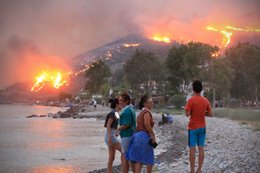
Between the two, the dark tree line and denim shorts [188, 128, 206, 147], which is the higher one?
the dark tree line

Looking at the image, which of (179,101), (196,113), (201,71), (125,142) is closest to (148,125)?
(125,142)

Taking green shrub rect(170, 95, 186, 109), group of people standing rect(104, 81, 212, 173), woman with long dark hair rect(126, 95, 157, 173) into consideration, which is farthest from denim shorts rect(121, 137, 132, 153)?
green shrub rect(170, 95, 186, 109)

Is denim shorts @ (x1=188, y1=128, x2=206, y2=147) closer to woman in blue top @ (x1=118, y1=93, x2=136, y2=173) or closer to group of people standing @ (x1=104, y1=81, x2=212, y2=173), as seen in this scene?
group of people standing @ (x1=104, y1=81, x2=212, y2=173)

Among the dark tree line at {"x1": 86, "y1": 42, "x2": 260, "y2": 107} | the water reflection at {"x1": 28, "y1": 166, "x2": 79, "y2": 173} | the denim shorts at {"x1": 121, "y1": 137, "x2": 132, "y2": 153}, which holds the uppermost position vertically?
the dark tree line at {"x1": 86, "y1": 42, "x2": 260, "y2": 107}

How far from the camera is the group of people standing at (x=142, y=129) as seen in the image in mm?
8656

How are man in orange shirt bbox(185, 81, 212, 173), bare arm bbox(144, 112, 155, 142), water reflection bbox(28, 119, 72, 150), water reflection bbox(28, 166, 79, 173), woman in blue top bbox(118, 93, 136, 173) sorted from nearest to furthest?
bare arm bbox(144, 112, 155, 142), man in orange shirt bbox(185, 81, 212, 173), woman in blue top bbox(118, 93, 136, 173), water reflection bbox(28, 166, 79, 173), water reflection bbox(28, 119, 72, 150)

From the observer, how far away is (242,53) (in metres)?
75.0

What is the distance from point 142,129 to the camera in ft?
28.6

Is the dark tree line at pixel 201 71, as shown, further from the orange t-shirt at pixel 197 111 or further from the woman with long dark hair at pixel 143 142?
the woman with long dark hair at pixel 143 142

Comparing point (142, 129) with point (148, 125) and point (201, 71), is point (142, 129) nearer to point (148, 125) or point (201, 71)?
point (148, 125)

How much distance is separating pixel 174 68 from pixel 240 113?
137 ft

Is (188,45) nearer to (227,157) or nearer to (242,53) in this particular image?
(242,53)

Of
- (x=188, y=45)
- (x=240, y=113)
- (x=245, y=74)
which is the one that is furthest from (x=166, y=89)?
(x=240, y=113)

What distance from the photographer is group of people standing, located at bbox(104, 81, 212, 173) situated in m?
8.66
